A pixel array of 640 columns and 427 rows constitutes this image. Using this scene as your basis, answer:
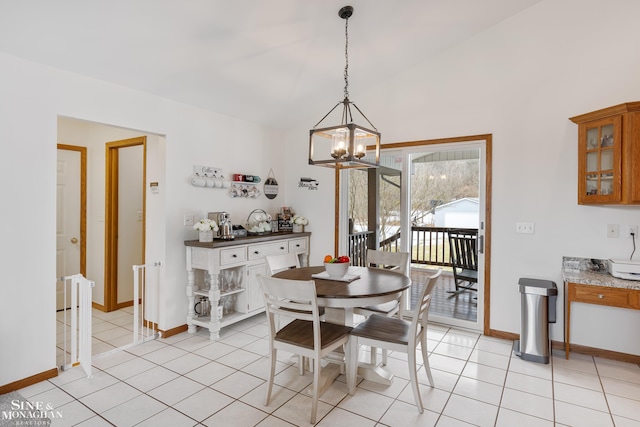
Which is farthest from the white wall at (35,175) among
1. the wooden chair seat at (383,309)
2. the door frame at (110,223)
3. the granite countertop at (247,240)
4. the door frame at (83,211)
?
the wooden chair seat at (383,309)

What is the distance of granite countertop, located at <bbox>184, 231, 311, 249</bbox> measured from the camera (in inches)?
141

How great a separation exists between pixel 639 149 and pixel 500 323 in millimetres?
1960

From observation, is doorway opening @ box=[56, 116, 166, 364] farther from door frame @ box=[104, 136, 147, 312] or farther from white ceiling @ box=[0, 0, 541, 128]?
white ceiling @ box=[0, 0, 541, 128]

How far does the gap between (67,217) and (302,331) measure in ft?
11.9

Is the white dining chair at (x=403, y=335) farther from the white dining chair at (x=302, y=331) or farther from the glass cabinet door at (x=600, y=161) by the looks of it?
the glass cabinet door at (x=600, y=161)

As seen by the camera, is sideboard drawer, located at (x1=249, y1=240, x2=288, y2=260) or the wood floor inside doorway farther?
the wood floor inside doorway

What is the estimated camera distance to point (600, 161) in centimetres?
303

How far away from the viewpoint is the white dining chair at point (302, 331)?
87.0 inches

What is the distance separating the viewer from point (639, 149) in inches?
110

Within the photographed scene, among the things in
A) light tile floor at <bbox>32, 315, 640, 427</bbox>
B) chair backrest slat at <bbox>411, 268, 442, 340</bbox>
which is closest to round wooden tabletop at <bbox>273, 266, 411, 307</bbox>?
chair backrest slat at <bbox>411, 268, 442, 340</bbox>

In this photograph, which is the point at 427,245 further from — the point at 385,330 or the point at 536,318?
the point at 385,330

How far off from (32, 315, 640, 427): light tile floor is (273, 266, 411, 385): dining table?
0.36ft

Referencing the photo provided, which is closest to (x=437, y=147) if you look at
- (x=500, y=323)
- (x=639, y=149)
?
(x=639, y=149)

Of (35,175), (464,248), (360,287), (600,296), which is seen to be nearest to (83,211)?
(35,175)
